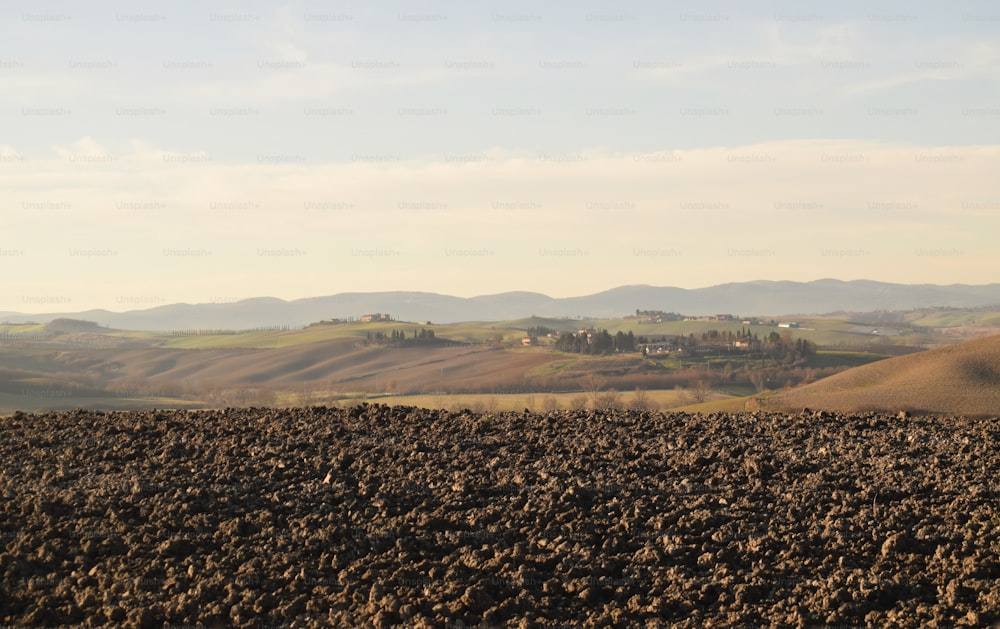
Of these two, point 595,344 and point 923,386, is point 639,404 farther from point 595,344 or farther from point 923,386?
point 595,344

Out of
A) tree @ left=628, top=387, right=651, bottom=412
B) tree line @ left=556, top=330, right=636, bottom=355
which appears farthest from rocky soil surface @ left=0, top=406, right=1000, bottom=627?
tree line @ left=556, top=330, right=636, bottom=355

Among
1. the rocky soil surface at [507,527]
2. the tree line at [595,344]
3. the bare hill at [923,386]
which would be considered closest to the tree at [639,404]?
the bare hill at [923,386]

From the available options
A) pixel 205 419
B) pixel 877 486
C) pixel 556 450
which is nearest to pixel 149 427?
pixel 205 419

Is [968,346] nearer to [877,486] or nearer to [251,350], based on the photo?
[877,486]

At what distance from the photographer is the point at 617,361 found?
98.3 m

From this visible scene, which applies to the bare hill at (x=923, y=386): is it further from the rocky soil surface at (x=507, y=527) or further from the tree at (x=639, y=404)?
the tree at (x=639, y=404)

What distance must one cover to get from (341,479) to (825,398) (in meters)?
11.1

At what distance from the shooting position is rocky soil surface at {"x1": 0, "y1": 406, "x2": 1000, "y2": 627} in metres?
8.84

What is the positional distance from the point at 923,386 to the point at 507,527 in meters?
12.2

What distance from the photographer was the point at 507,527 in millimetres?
10391

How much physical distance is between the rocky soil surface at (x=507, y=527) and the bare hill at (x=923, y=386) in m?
2.82

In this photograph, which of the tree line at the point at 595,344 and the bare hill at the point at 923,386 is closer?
the bare hill at the point at 923,386

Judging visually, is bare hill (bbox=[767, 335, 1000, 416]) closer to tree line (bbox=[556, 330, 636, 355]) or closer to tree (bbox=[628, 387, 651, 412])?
tree (bbox=[628, 387, 651, 412])

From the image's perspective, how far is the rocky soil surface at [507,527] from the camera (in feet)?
29.0
